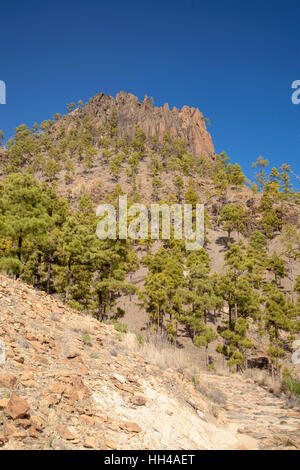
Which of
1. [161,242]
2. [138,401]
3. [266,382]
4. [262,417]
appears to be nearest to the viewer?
[138,401]

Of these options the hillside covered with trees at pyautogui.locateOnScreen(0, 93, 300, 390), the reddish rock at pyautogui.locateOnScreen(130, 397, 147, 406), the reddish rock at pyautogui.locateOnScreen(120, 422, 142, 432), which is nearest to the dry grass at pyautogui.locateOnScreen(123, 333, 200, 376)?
the reddish rock at pyautogui.locateOnScreen(130, 397, 147, 406)

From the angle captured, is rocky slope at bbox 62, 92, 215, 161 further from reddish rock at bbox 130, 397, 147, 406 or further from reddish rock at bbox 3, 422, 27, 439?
reddish rock at bbox 3, 422, 27, 439

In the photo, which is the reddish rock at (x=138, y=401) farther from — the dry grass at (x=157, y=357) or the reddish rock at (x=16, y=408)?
the dry grass at (x=157, y=357)

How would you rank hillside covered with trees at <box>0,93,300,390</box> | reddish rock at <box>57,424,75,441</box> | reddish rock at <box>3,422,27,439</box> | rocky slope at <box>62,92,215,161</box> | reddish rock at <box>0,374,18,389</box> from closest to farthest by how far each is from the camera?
reddish rock at <box>3,422,27,439</box>, reddish rock at <box>57,424,75,441</box>, reddish rock at <box>0,374,18,389</box>, hillside covered with trees at <box>0,93,300,390</box>, rocky slope at <box>62,92,215,161</box>

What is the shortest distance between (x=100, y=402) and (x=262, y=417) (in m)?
4.24

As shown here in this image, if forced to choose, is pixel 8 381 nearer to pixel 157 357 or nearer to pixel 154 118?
pixel 157 357

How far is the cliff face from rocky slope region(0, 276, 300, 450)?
14194 cm

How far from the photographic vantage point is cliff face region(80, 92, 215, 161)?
485 feet

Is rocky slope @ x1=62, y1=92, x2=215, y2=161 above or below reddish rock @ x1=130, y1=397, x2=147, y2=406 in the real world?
above

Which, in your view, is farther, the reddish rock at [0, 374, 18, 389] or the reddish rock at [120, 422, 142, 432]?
the reddish rock at [120, 422, 142, 432]

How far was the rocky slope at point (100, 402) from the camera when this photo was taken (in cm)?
372

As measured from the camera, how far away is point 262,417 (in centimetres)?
666

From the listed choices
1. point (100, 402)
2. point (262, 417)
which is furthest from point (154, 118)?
point (100, 402)
